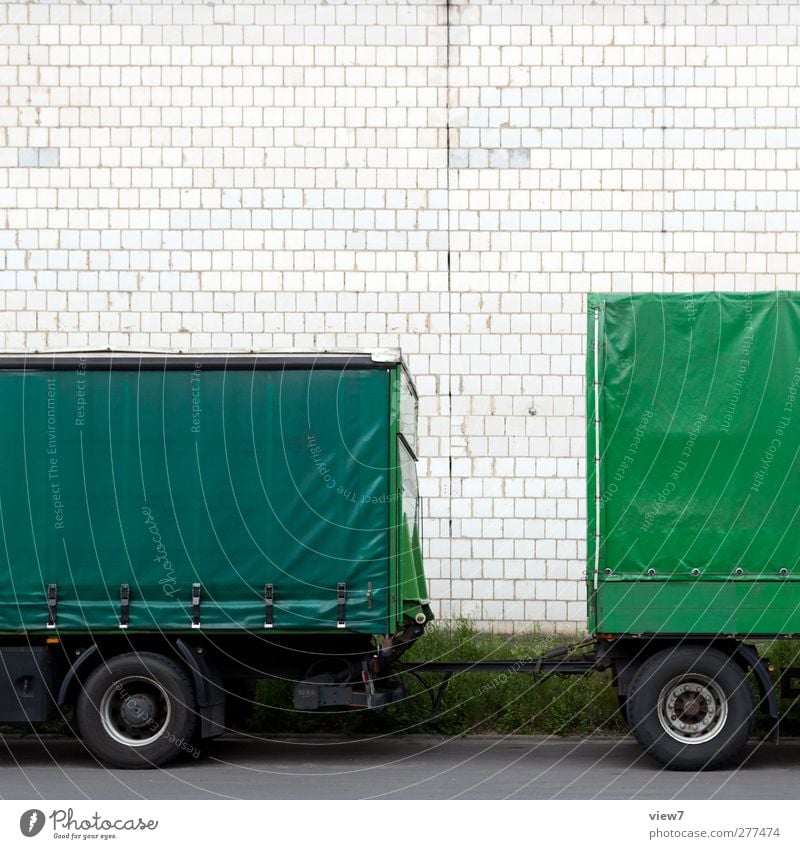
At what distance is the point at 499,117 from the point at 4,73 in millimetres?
6101

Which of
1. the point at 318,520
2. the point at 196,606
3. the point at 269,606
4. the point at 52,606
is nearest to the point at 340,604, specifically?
the point at 269,606

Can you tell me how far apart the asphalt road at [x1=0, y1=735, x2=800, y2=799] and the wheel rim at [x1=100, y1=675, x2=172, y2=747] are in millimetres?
311

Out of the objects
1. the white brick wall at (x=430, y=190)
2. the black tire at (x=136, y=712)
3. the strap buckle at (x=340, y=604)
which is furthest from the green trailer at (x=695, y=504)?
the white brick wall at (x=430, y=190)

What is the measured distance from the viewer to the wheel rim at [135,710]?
1173cm

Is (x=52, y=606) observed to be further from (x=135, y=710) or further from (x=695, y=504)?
(x=695, y=504)

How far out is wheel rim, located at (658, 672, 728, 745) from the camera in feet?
37.9

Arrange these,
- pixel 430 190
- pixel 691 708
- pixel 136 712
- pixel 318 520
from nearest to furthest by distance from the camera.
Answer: pixel 691 708, pixel 136 712, pixel 318 520, pixel 430 190

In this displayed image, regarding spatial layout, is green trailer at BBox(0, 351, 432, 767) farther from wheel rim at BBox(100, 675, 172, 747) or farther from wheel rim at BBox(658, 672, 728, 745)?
wheel rim at BBox(658, 672, 728, 745)

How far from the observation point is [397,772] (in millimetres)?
11688

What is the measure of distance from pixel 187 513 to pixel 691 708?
14.7ft

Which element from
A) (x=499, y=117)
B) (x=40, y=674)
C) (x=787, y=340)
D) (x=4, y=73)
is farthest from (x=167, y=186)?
(x=787, y=340)

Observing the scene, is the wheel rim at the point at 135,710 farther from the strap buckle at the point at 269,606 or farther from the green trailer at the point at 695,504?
the green trailer at the point at 695,504

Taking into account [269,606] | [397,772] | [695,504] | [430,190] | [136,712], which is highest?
[430,190]

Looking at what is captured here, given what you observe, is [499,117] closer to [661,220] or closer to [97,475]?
[661,220]
